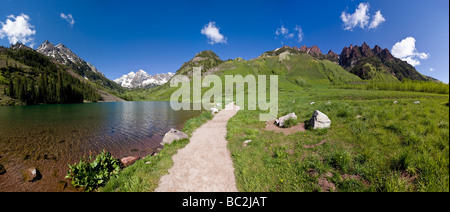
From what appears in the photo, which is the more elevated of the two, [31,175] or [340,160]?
[340,160]

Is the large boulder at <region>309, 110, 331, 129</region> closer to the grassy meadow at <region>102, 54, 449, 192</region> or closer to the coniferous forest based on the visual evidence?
the grassy meadow at <region>102, 54, 449, 192</region>

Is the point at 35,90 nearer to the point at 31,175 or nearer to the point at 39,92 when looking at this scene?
the point at 39,92

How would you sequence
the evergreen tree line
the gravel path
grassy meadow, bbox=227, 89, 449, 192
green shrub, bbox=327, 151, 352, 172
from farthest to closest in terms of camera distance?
the evergreen tree line → the gravel path → green shrub, bbox=327, 151, 352, 172 → grassy meadow, bbox=227, 89, 449, 192

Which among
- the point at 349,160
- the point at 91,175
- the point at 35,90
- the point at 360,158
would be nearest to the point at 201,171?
the point at 91,175

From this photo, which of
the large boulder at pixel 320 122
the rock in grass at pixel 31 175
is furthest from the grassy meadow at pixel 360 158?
the rock in grass at pixel 31 175

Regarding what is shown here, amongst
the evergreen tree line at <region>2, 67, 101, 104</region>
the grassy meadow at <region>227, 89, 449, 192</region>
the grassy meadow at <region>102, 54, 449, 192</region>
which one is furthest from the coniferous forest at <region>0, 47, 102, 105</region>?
the grassy meadow at <region>227, 89, 449, 192</region>

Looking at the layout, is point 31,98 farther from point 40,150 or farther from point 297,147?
point 297,147

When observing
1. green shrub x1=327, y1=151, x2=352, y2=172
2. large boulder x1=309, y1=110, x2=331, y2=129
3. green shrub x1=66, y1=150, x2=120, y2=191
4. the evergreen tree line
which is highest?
the evergreen tree line

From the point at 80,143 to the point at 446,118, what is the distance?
33679mm

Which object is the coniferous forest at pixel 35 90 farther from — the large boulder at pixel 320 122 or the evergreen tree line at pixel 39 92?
the large boulder at pixel 320 122

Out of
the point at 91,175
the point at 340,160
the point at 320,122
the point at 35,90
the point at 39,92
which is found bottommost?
the point at 91,175

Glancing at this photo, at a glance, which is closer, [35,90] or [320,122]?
[320,122]
